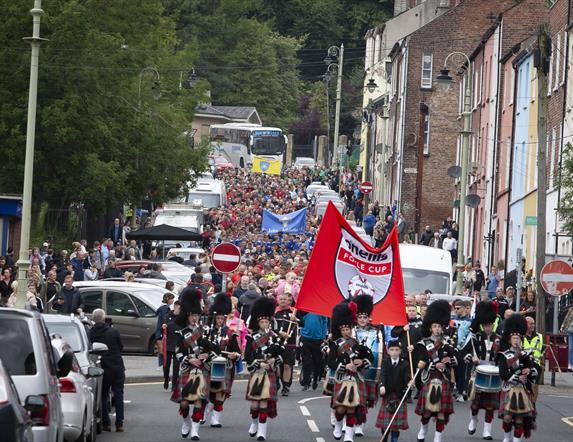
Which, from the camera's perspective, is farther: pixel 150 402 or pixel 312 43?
pixel 312 43

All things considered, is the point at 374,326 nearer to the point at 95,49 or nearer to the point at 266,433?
the point at 266,433

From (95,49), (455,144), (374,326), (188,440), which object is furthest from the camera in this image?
(455,144)

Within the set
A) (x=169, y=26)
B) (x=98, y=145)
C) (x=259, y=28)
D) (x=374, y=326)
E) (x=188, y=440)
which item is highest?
(x=259, y=28)

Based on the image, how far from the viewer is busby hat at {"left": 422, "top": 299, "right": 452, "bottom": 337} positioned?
21.3m

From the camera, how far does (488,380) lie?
2206 centimetres

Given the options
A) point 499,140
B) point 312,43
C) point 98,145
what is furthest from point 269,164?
point 98,145

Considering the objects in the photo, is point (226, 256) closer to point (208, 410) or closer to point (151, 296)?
point (151, 296)

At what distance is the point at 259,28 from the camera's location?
15088cm

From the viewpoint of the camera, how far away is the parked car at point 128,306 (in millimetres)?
34500

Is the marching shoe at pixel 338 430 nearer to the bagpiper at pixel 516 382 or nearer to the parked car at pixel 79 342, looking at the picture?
the bagpiper at pixel 516 382

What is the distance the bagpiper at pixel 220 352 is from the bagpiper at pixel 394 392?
2249 mm

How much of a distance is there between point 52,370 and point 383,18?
133538 millimetres

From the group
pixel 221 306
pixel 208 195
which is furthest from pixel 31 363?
pixel 208 195

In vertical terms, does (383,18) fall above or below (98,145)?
above
